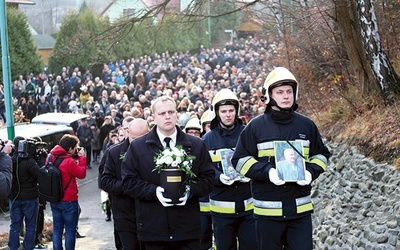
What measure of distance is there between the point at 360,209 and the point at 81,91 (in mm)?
28268

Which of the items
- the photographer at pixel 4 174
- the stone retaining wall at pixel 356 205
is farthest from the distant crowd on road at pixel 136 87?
the photographer at pixel 4 174

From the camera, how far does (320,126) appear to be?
16.9m

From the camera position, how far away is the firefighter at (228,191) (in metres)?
9.84

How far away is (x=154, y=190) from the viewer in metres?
7.62

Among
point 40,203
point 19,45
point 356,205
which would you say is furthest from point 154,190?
point 19,45

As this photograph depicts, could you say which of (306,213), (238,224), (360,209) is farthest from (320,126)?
(306,213)

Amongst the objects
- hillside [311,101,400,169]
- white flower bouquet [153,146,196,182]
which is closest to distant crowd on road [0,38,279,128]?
hillside [311,101,400,169]

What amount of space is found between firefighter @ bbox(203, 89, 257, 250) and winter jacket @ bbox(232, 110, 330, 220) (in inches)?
62.2

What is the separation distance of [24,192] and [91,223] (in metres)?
4.93

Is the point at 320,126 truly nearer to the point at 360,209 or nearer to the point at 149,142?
the point at 360,209

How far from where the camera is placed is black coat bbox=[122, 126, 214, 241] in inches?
303

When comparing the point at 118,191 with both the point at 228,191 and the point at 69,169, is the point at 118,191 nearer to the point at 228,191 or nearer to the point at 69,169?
the point at 228,191

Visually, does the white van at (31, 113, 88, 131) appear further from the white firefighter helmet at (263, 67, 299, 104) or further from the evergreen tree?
the white firefighter helmet at (263, 67, 299, 104)

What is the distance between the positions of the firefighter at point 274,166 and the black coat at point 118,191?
6.81 ft
